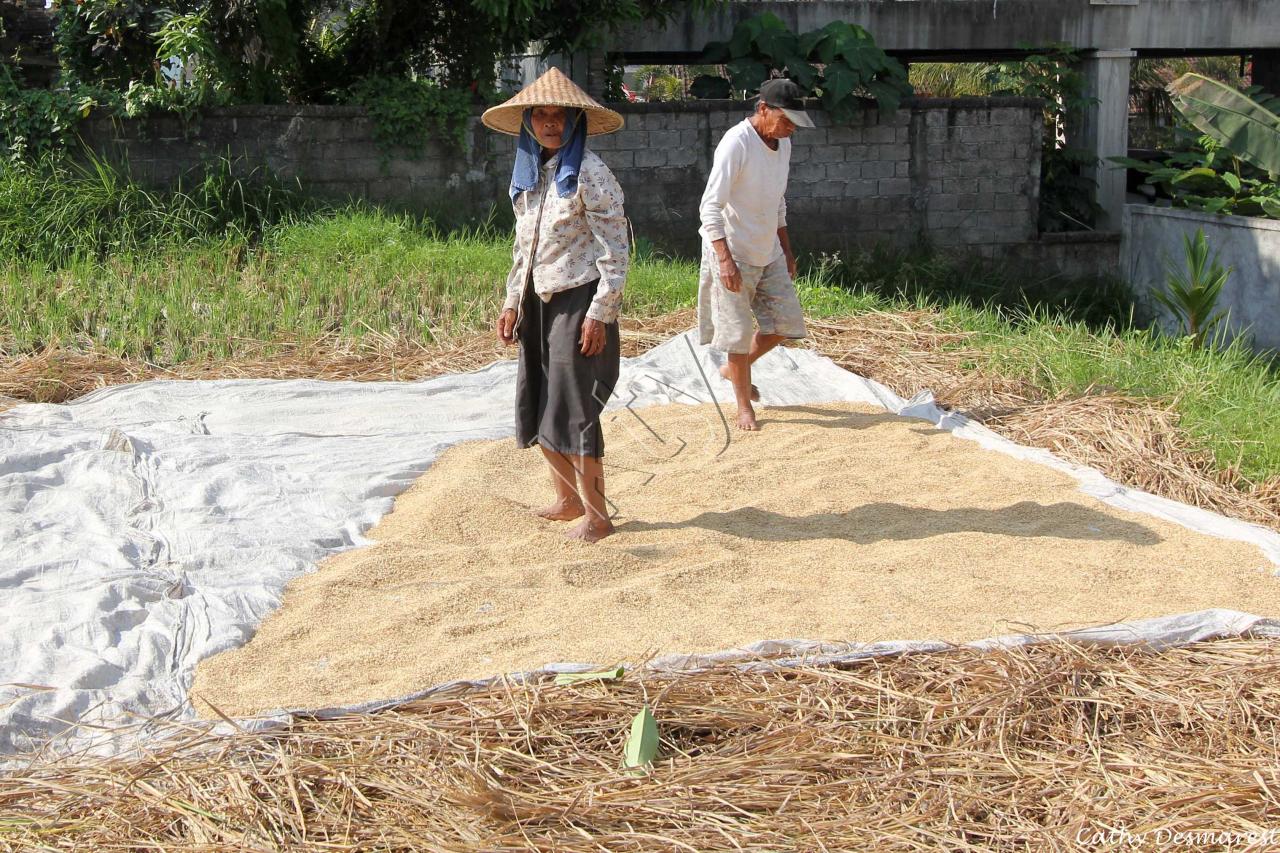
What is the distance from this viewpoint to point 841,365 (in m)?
6.95

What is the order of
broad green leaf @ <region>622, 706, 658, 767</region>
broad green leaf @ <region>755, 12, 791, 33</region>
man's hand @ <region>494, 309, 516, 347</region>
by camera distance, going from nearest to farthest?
broad green leaf @ <region>622, 706, 658, 767</region> → man's hand @ <region>494, 309, 516, 347</region> → broad green leaf @ <region>755, 12, 791, 33</region>

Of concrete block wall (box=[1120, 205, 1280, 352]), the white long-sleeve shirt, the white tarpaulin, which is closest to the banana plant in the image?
concrete block wall (box=[1120, 205, 1280, 352])

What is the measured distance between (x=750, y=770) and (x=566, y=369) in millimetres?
1755

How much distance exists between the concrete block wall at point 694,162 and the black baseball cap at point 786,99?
195 inches

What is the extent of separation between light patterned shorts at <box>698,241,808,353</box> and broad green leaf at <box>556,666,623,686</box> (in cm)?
270

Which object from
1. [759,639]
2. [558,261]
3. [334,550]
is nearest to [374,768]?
[759,639]

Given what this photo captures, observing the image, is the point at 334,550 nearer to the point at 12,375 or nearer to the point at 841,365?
the point at 12,375

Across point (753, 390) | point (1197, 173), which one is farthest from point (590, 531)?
point (1197, 173)

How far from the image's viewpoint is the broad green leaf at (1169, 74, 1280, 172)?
939 centimetres

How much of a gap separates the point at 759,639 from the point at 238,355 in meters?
4.39

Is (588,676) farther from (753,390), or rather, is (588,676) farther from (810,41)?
(810,41)

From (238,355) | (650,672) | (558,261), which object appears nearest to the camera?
(650,672)

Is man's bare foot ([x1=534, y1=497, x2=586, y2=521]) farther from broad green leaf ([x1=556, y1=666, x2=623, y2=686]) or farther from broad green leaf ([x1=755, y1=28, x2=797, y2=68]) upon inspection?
Result: broad green leaf ([x1=755, y1=28, x2=797, y2=68])

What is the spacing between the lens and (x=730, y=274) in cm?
546
